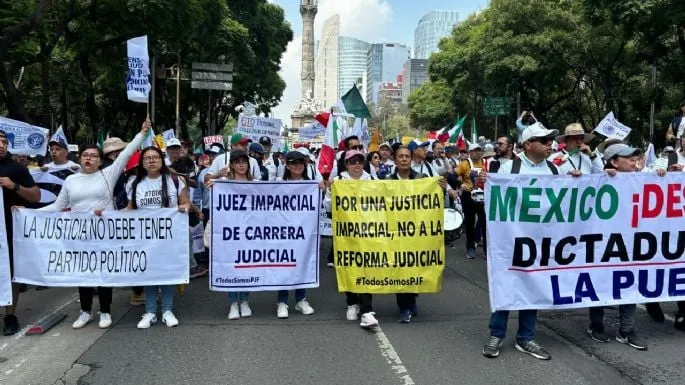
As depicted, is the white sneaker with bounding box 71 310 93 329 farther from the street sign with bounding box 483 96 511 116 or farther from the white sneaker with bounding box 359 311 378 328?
the street sign with bounding box 483 96 511 116

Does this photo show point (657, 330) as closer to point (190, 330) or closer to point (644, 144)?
point (190, 330)

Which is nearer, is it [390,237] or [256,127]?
[390,237]

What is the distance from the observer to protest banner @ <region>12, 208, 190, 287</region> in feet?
19.2

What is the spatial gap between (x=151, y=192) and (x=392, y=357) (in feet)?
9.14

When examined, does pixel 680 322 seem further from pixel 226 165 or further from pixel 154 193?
pixel 226 165

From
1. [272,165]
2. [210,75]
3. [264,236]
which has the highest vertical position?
[210,75]

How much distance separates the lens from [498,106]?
99.3 feet

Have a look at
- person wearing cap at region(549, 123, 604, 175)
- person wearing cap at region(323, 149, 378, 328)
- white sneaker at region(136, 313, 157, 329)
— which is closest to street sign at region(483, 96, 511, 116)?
person wearing cap at region(549, 123, 604, 175)

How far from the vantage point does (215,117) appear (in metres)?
41.4

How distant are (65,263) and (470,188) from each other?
6.19 m

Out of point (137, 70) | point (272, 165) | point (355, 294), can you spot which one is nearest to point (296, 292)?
point (355, 294)

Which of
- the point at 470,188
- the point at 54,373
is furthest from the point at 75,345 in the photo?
A: the point at 470,188

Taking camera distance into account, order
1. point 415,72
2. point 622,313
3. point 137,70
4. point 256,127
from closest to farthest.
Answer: point 622,313 < point 137,70 < point 256,127 < point 415,72

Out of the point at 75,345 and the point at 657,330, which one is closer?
the point at 75,345
